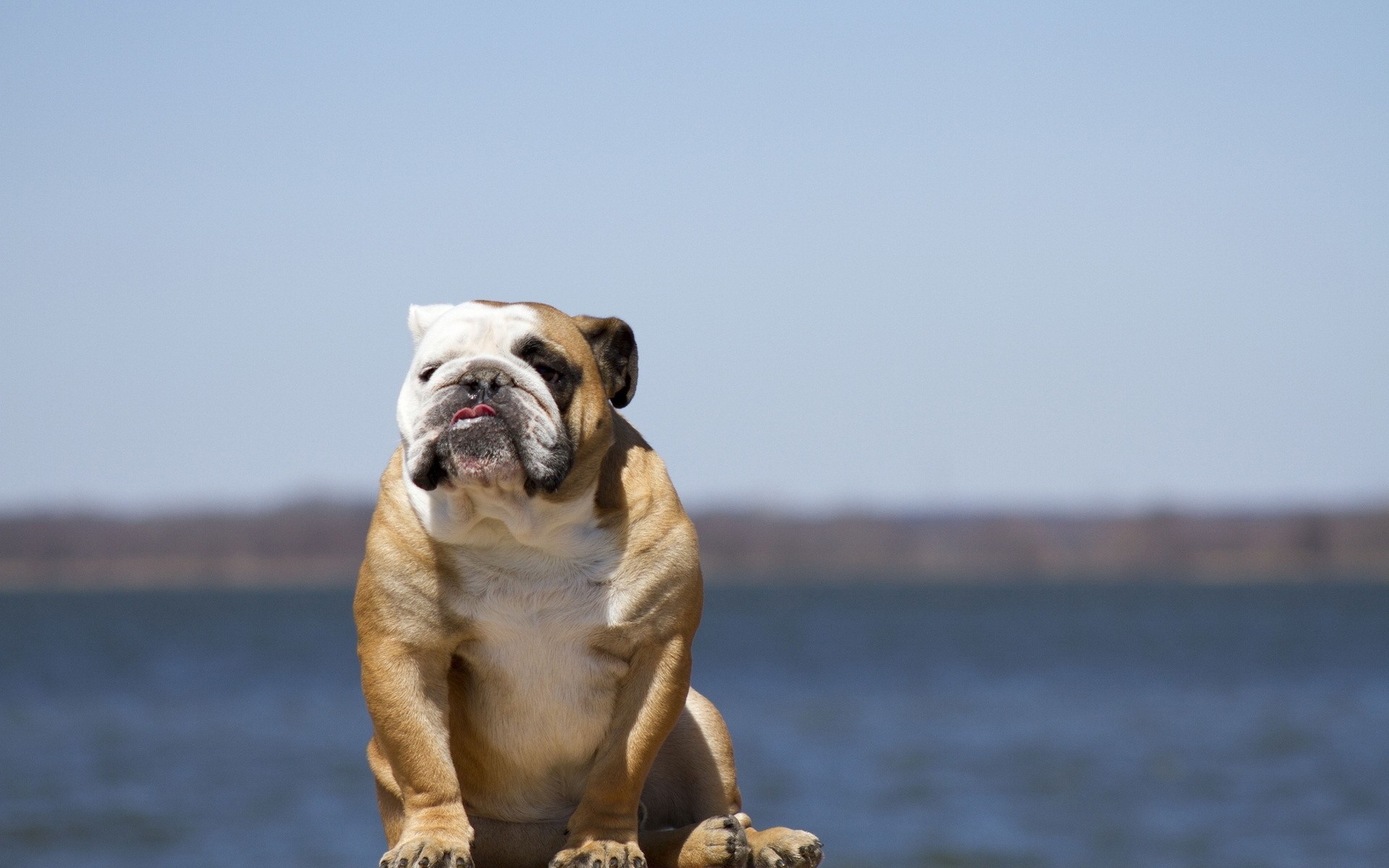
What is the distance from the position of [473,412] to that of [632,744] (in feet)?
4.15

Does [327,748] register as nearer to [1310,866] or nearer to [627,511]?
[1310,866]

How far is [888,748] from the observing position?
36281 mm

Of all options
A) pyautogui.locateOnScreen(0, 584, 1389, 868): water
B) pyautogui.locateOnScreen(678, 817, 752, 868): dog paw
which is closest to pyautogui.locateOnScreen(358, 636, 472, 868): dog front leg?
pyautogui.locateOnScreen(678, 817, 752, 868): dog paw

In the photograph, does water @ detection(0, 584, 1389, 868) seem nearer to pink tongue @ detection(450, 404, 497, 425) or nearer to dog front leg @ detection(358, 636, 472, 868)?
dog front leg @ detection(358, 636, 472, 868)

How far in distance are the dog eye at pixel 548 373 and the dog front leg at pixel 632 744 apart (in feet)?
3.14

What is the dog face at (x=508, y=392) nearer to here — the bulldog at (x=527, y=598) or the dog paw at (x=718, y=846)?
the bulldog at (x=527, y=598)

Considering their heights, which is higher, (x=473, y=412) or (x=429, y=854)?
(x=473, y=412)

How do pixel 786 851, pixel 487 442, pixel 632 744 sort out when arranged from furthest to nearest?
pixel 786 851 < pixel 632 744 < pixel 487 442

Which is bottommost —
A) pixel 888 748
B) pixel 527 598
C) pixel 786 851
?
pixel 888 748

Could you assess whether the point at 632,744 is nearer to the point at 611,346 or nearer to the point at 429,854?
the point at 429,854

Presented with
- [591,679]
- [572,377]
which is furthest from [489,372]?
[591,679]

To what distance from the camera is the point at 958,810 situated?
2830 centimetres

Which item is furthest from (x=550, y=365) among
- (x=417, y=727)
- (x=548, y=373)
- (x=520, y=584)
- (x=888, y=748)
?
(x=888, y=748)

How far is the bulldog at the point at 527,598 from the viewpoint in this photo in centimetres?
496
